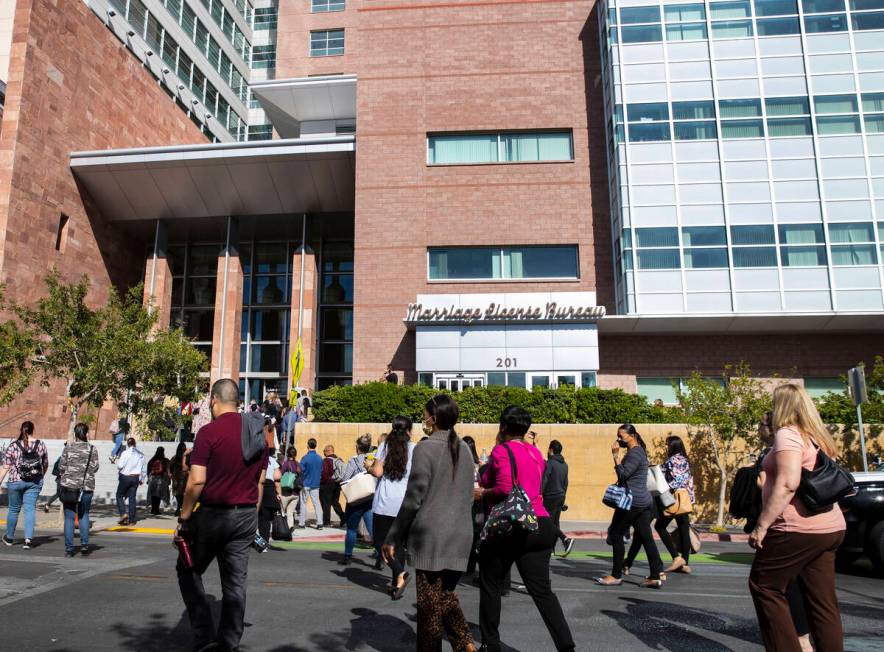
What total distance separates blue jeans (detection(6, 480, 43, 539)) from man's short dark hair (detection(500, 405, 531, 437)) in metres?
8.20

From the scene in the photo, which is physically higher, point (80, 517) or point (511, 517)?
point (511, 517)

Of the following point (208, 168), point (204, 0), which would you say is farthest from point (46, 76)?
point (204, 0)

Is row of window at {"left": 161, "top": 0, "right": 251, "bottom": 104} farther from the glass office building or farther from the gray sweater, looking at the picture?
the gray sweater

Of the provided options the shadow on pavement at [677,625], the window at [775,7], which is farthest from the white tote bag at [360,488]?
the window at [775,7]

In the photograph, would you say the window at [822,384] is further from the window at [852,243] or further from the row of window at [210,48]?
the row of window at [210,48]

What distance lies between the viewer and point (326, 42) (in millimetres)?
38375

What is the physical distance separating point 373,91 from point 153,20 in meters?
14.6

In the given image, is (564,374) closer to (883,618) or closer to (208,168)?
(883,618)

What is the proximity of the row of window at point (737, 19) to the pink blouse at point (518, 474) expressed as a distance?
2209 centimetres

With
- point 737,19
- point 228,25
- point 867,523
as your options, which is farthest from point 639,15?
point 228,25

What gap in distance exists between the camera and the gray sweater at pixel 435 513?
3929 mm

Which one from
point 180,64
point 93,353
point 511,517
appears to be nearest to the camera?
point 511,517

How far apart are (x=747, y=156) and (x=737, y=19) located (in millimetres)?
5023

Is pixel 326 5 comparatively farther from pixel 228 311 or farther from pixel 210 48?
pixel 228 311
